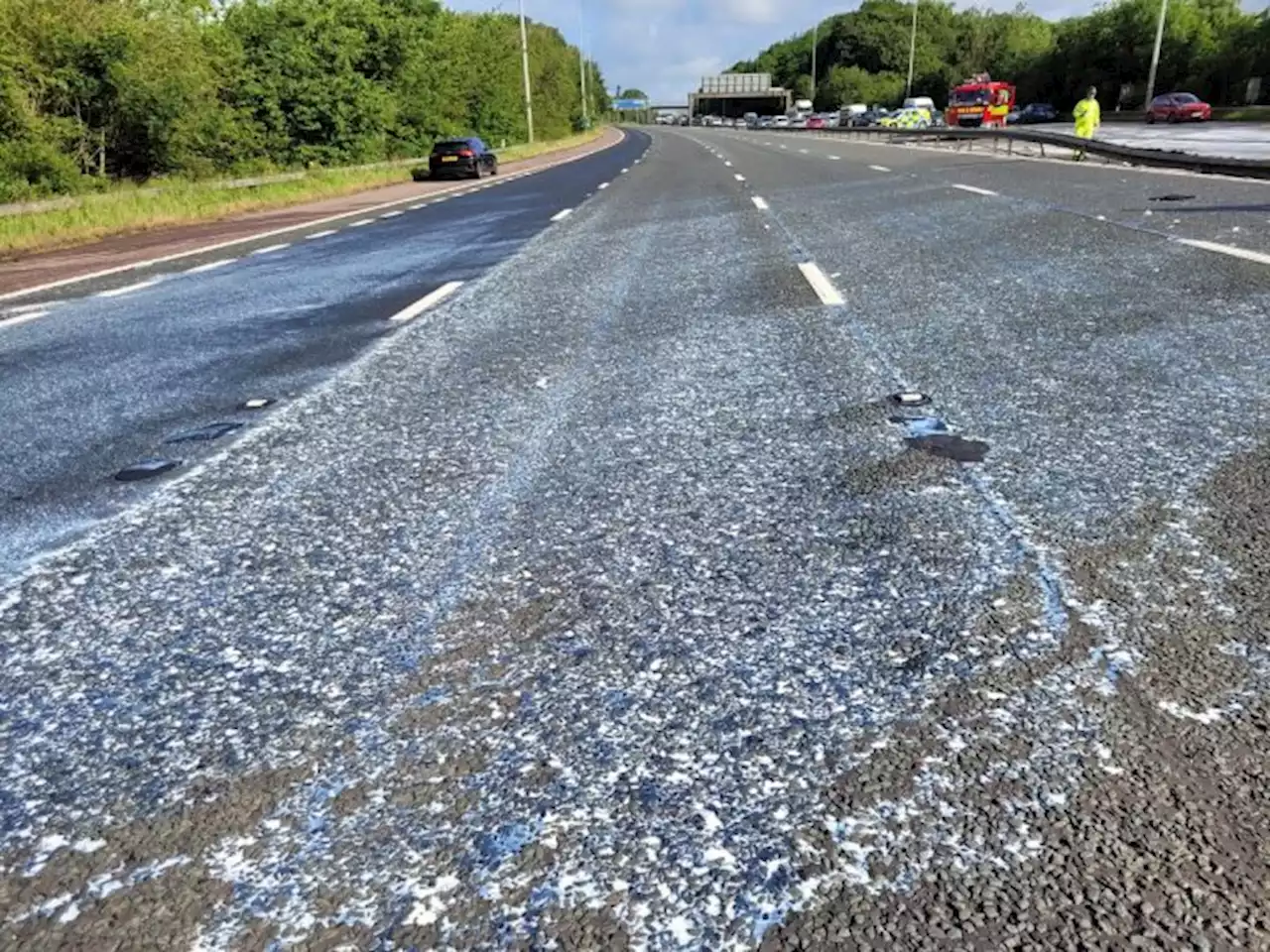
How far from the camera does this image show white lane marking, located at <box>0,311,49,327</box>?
8758 millimetres

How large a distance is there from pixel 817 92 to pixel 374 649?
14828cm

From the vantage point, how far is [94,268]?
12.9 metres

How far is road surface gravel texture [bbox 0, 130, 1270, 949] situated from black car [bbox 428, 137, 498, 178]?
1188 inches

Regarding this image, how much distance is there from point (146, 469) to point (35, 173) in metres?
23.9

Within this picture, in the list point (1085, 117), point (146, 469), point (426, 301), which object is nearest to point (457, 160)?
point (1085, 117)

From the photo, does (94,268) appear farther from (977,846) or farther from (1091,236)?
(977,846)

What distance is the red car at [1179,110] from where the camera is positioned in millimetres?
Result: 48969

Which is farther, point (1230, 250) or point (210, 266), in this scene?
point (210, 266)

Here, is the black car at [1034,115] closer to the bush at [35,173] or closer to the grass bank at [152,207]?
the grass bank at [152,207]

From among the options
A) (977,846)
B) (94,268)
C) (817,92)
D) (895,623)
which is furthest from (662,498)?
(817,92)

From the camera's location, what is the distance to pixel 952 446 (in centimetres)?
409

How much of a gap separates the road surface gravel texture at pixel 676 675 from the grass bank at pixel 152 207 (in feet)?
50.2

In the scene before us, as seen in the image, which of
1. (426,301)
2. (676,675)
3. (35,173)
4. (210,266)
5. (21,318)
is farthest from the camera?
(35,173)

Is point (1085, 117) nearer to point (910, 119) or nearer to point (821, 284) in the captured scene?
point (821, 284)
